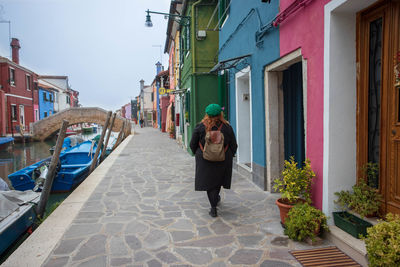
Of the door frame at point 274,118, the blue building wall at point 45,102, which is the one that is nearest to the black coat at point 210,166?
the door frame at point 274,118

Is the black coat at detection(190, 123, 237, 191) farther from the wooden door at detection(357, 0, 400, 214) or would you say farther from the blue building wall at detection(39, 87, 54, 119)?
the blue building wall at detection(39, 87, 54, 119)

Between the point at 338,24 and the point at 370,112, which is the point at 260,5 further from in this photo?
the point at 370,112

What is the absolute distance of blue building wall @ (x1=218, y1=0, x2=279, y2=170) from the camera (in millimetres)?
4926

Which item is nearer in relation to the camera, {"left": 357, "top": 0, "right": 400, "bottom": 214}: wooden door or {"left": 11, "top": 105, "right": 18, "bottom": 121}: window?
{"left": 357, "top": 0, "right": 400, "bottom": 214}: wooden door

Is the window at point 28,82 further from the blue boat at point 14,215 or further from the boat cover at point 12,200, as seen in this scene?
the blue boat at point 14,215

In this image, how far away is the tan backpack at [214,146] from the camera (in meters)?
3.86

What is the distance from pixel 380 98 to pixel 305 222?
1537mm

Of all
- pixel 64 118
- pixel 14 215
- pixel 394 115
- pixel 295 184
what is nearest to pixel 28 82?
pixel 64 118

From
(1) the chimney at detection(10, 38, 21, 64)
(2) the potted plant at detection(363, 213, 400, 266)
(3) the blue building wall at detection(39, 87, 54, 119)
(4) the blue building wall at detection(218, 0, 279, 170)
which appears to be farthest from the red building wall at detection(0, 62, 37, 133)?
(2) the potted plant at detection(363, 213, 400, 266)

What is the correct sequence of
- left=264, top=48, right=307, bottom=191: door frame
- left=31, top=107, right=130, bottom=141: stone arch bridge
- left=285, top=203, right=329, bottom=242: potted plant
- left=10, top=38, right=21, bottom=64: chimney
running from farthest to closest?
1. left=10, top=38, right=21, bottom=64: chimney
2. left=31, top=107, right=130, bottom=141: stone arch bridge
3. left=264, top=48, right=307, bottom=191: door frame
4. left=285, top=203, right=329, bottom=242: potted plant

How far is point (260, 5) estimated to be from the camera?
5.25 meters

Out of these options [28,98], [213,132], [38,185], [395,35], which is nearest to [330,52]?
[395,35]

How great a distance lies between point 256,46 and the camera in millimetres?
5555

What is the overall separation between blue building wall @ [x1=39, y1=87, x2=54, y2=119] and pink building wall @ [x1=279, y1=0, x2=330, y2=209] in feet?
123
